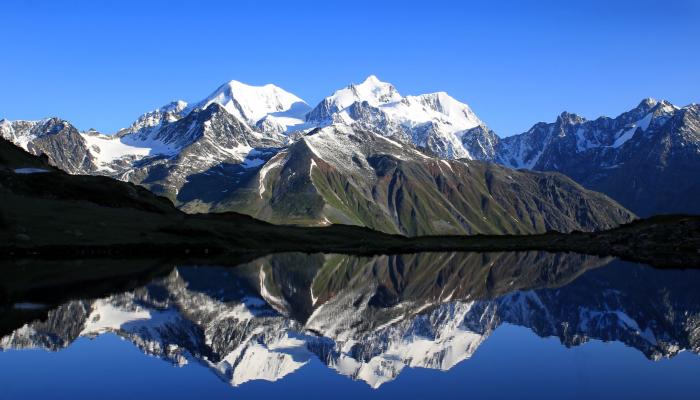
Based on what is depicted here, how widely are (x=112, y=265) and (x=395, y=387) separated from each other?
62.9 m

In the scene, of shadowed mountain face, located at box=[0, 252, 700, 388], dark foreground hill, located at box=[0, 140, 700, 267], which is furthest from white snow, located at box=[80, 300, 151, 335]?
dark foreground hill, located at box=[0, 140, 700, 267]

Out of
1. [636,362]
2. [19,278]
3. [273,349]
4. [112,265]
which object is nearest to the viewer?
[636,362]

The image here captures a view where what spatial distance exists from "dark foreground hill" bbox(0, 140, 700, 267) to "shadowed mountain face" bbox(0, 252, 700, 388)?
24.4m

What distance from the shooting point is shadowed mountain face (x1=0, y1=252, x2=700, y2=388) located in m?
37.5

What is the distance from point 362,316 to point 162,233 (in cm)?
7436

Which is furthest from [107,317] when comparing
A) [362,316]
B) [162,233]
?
[162,233]

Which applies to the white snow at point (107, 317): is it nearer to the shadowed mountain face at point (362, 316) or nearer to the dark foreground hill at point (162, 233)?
the shadowed mountain face at point (362, 316)

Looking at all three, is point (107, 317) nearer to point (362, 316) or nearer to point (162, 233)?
point (362, 316)

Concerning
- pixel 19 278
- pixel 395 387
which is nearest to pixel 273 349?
pixel 395 387

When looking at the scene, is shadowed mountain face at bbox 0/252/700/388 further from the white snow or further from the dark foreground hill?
the dark foreground hill

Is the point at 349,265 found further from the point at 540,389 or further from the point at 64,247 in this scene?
the point at 540,389

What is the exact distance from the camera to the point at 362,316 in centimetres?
5109

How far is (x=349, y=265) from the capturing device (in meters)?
98.8

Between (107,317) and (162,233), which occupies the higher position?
(107,317)
